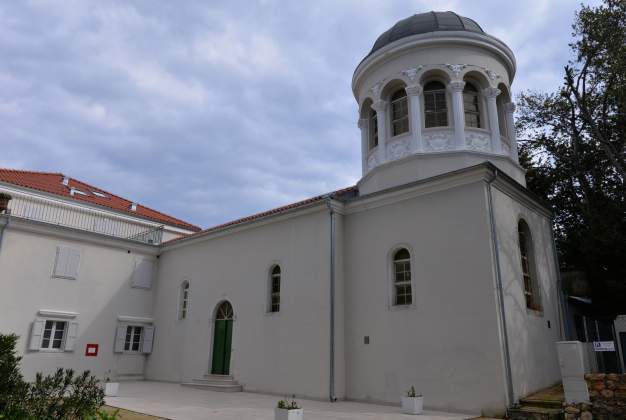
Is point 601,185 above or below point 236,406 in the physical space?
above

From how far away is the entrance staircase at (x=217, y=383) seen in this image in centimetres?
1457

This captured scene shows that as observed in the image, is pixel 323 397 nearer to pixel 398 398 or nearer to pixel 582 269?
pixel 398 398

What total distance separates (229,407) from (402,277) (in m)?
5.38

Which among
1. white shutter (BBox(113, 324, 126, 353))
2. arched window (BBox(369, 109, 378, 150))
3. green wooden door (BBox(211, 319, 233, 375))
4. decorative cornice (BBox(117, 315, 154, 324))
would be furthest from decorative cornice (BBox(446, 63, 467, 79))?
white shutter (BBox(113, 324, 126, 353))

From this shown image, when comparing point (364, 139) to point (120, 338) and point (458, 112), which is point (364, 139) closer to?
point (458, 112)

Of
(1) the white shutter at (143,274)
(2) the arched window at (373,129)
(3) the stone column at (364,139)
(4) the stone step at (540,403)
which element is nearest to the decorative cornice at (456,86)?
(2) the arched window at (373,129)

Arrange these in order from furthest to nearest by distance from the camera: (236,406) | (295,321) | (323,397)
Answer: (295,321) → (323,397) → (236,406)

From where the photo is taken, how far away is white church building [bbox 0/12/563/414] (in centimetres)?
1111

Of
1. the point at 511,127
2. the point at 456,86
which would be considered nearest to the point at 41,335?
the point at 456,86

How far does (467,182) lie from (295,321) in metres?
6.26

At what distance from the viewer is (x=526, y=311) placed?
38.2 ft

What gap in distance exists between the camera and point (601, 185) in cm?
1702

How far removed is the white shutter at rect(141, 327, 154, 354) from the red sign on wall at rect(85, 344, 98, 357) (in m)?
2.09

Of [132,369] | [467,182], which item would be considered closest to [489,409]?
[467,182]
